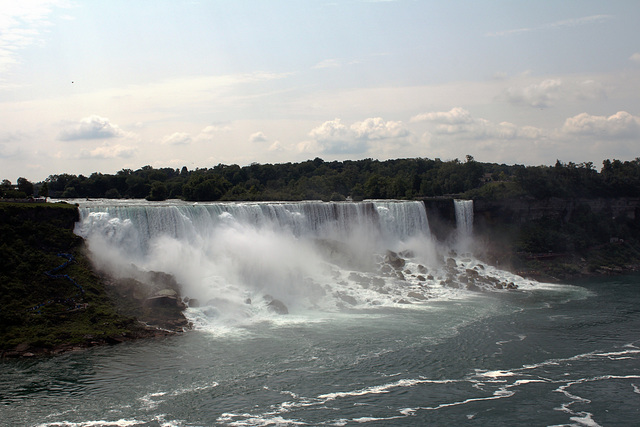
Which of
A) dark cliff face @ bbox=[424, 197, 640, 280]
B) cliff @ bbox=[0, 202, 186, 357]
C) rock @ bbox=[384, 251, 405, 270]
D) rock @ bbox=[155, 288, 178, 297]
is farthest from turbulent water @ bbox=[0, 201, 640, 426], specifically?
dark cliff face @ bbox=[424, 197, 640, 280]

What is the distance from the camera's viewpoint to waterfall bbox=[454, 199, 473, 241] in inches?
2004

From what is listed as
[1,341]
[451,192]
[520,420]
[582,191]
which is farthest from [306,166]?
[520,420]

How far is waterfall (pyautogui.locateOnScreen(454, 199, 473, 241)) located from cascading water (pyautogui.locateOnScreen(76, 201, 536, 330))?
5764mm

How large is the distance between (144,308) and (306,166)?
59.8 metres

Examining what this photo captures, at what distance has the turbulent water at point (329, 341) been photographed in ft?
61.1

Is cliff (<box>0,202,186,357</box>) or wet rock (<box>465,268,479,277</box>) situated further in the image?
wet rock (<box>465,268,479,277</box>)

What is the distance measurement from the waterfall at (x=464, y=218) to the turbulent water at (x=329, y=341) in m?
6.02

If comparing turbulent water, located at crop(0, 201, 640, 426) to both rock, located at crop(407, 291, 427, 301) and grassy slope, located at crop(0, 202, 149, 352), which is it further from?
grassy slope, located at crop(0, 202, 149, 352)

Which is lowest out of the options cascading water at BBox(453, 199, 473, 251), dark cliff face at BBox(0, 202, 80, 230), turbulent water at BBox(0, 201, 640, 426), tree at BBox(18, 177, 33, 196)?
turbulent water at BBox(0, 201, 640, 426)

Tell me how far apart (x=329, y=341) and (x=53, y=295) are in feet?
41.9

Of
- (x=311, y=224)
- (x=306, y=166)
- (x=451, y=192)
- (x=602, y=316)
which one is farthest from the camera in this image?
(x=306, y=166)

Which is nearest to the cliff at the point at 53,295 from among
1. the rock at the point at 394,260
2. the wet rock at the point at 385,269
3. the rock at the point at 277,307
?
the rock at the point at 277,307

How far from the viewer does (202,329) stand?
27500 millimetres

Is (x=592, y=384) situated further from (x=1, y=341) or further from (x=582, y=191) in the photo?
(x=582, y=191)
